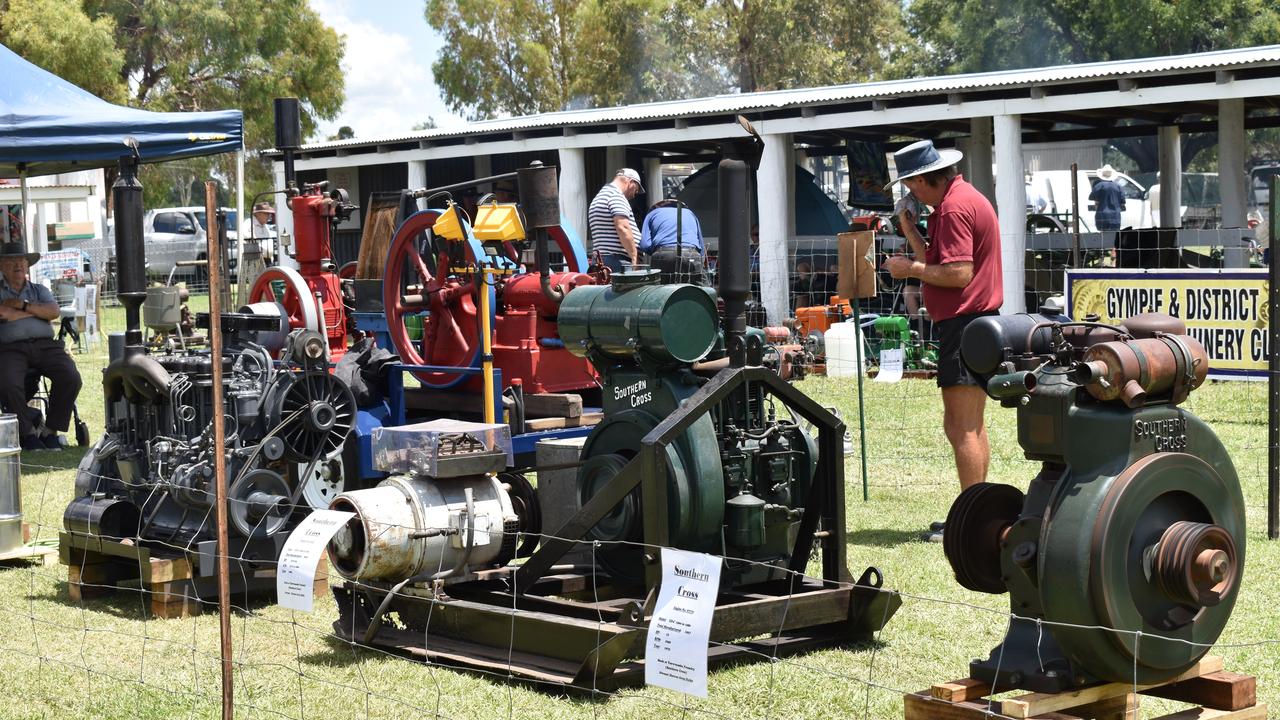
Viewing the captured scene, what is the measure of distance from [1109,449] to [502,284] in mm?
4822

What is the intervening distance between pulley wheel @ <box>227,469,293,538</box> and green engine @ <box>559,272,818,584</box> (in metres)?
1.55

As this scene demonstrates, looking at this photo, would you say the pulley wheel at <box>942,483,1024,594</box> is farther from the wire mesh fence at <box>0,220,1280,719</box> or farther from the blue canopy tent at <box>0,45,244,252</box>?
the blue canopy tent at <box>0,45,244,252</box>

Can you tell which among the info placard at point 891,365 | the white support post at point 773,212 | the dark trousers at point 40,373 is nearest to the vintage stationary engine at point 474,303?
the dark trousers at point 40,373

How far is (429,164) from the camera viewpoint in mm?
25031

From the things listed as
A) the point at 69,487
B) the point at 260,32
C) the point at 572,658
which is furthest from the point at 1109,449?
the point at 260,32

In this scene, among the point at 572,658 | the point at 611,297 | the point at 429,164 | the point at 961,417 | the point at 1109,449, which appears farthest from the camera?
the point at 429,164

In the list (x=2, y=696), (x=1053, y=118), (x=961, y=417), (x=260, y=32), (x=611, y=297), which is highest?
(x=260, y=32)

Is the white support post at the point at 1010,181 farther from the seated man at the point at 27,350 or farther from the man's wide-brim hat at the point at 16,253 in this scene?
the man's wide-brim hat at the point at 16,253

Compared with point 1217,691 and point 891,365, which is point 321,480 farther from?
point 891,365

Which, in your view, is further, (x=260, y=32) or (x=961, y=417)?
(x=260, y=32)

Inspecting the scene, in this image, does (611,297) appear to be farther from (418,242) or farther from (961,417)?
(418,242)

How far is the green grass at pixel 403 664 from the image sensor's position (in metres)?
4.50

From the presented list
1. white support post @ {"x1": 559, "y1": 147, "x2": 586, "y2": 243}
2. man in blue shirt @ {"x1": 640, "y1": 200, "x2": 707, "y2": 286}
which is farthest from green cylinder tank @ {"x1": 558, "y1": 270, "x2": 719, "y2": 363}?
white support post @ {"x1": 559, "y1": 147, "x2": 586, "y2": 243}

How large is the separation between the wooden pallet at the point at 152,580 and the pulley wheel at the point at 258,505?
0.17m
